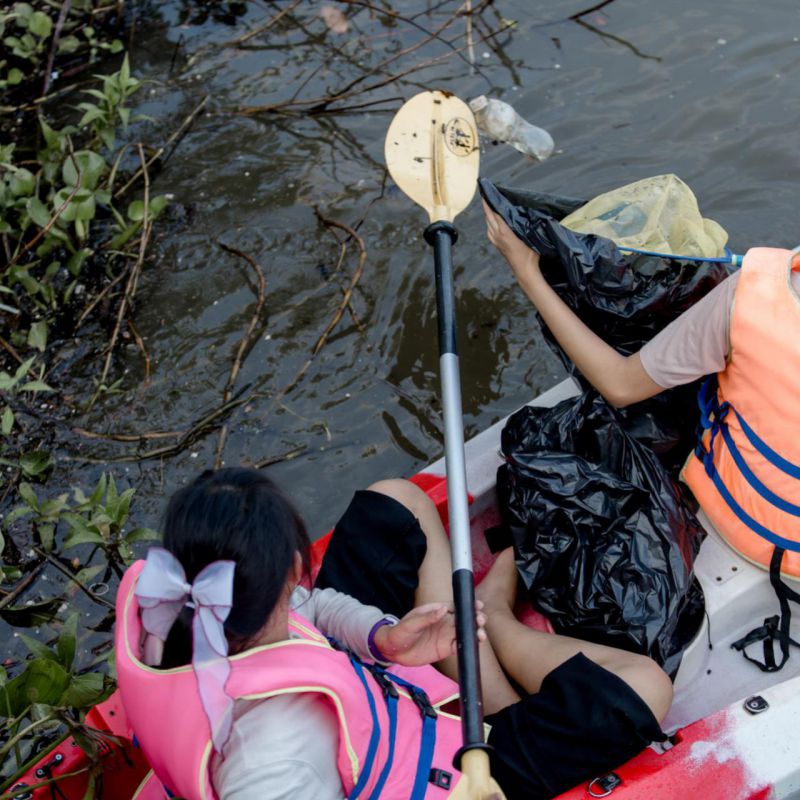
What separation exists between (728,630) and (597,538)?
1.25 ft

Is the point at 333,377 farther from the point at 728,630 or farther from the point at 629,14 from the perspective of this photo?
the point at 629,14

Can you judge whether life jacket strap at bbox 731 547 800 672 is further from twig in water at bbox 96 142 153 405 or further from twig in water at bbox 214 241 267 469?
twig in water at bbox 96 142 153 405

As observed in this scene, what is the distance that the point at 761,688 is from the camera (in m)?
2.16

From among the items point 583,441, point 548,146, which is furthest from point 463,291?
point 583,441

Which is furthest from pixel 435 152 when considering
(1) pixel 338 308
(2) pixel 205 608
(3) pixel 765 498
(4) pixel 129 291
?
(2) pixel 205 608

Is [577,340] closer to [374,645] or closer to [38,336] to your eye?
[374,645]

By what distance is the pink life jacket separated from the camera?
148cm

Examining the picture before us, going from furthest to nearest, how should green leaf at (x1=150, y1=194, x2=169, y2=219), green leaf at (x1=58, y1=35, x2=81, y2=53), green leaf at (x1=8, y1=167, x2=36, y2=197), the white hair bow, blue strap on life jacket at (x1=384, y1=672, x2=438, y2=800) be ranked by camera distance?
green leaf at (x1=58, y1=35, x2=81, y2=53) < green leaf at (x1=150, y1=194, x2=169, y2=219) < green leaf at (x1=8, y1=167, x2=36, y2=197) < blue strap on life jacket at (x1=384, y1=672, x2=438, y2=800) < the white hair bow

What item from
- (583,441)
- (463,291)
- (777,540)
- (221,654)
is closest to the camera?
(221,654)

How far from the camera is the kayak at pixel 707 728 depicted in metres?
1.83

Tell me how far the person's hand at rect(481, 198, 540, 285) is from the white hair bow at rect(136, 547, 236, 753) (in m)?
Result: 1.27

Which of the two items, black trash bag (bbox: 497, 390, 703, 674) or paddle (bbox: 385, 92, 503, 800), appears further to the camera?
black trash bag (bbox: 497, 390, 703, 674)

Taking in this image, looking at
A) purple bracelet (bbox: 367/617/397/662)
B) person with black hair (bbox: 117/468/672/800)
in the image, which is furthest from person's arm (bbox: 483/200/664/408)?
purple bracelet (bbox: 367/617/397/662)

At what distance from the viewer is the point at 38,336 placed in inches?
135
